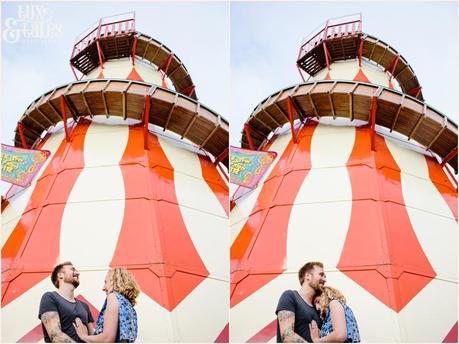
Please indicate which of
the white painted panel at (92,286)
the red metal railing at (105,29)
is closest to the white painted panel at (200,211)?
the white painted panel at (92,286)

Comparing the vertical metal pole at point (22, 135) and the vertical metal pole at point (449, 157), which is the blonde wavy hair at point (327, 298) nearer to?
the vertical metal pole at point (449, 157)

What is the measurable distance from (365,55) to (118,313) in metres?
4.74

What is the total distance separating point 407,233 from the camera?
4.78 metres

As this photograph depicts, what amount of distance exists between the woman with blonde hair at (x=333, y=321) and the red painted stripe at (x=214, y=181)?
1.83 metres

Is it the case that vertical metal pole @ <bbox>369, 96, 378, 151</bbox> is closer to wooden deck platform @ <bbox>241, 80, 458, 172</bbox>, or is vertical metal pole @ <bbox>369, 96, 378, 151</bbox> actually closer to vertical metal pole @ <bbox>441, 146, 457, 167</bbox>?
wooden deck platform @ <bbox>241, 80, 458, 172</bbox>

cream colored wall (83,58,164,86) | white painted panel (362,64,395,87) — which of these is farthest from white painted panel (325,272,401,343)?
cream colored wall (83,58,164,86)

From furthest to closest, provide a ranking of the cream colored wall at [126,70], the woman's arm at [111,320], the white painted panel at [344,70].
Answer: the cream colored wall at [126,70] → the white painted panel at [344,70] → the woman's arm at [111,320]

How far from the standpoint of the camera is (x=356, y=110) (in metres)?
5.52

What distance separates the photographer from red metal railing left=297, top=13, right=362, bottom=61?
520 centimetres

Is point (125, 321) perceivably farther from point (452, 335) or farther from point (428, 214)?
point (428, 214)

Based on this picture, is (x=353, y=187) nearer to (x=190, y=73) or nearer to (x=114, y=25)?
(x=190, y=73)

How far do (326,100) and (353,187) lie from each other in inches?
38.4

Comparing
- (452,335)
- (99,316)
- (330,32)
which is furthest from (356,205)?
(99,316)

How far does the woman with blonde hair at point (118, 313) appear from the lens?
2.93 meters
